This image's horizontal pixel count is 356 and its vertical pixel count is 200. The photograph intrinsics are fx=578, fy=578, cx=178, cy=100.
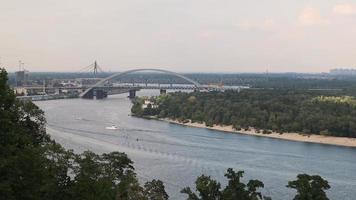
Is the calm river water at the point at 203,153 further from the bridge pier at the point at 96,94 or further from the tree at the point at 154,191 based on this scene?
the bridge pier at the point at 96,94

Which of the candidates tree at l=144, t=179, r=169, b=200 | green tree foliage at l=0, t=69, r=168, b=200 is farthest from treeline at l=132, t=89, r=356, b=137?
green tree foliage at l=0, t=69, r=168, b=200

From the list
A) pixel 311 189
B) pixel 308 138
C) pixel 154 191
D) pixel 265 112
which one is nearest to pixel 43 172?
pixel 154 191

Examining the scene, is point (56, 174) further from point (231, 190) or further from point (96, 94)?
point (96, 94)

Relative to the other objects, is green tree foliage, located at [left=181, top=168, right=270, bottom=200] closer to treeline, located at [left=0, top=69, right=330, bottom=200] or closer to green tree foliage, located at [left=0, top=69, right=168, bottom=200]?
treeline, located at [left=0, top=69, right=330, bottom=200]

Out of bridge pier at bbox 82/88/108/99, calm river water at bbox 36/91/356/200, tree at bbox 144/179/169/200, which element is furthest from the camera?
bridge pier at bbox 82/88/108/99

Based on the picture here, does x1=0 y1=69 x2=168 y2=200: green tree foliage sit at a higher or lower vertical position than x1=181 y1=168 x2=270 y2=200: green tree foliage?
higher

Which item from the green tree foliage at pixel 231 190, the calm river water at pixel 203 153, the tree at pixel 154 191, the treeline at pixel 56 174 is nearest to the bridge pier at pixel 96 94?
→ the calm river water at pixel 203 153
